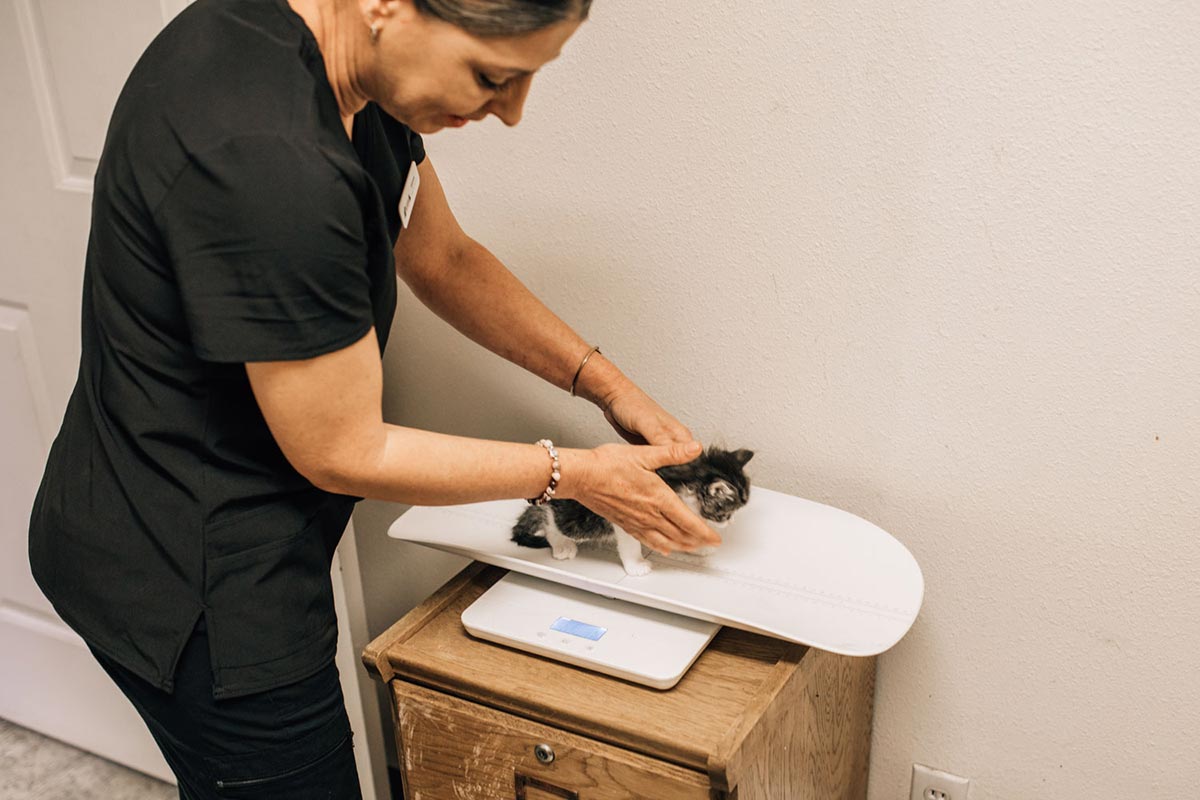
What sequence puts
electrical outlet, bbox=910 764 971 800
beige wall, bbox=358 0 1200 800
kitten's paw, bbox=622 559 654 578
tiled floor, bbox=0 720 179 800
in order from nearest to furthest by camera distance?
beige wall, bbox=358 0 1200 800
kitten's paw, bbox=622 559 654 578
electrical outlet, bbox=910 764 971 800
tiled floor, bbox=0 720 179 800

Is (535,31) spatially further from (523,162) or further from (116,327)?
(523,162)

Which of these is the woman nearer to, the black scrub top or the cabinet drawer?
the black scrub top

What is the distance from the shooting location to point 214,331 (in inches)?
32.9

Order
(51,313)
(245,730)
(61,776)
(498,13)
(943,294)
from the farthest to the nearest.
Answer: (61,776) → (51,313) → (943,294) → (245,730) → (498,13)

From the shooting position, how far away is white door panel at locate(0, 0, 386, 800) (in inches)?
58.1

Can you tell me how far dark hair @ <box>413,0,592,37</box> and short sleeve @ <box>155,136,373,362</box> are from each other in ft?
0.47

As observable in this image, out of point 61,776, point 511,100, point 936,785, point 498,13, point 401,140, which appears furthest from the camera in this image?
point 61,776

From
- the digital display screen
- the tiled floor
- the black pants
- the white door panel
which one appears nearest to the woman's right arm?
the digital display screen

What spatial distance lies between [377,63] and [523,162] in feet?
1.77

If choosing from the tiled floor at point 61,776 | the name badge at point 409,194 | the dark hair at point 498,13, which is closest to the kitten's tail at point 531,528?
the name badge at point 409,194

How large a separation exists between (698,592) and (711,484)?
0.12 meters

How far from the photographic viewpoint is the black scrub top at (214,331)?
824 mm

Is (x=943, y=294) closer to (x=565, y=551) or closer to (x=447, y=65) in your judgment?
(x=565, y=551)

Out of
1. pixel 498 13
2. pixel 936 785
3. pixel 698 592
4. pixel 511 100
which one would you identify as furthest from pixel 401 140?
pixel 936 785
